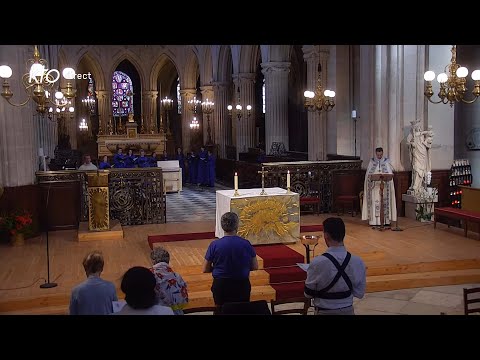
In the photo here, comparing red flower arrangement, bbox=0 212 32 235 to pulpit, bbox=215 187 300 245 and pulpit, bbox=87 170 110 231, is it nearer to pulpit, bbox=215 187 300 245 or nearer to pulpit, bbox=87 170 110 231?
pulpit, bbox=87 170 110 231

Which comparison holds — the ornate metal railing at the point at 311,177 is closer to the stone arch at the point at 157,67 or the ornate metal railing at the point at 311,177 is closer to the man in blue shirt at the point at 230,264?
the man in blue shirt at the point at 230,264

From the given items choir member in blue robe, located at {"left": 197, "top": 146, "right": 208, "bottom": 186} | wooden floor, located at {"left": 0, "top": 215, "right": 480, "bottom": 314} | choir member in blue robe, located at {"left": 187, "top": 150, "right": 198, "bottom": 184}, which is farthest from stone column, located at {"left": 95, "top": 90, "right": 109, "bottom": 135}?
wooden floor, located at {"left": 0, "top": 215, "right": 480, "bottom": 314}

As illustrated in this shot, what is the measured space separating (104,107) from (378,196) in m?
21.8

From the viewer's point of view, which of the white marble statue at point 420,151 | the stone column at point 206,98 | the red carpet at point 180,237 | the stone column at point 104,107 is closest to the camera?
the red carpet at point 180,237

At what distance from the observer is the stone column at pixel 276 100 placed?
66.4ft

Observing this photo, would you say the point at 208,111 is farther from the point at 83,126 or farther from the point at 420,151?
the point at 420,151

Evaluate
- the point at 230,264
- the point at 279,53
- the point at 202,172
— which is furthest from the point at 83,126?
the point at 230,264

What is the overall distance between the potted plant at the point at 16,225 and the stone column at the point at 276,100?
11.3 m

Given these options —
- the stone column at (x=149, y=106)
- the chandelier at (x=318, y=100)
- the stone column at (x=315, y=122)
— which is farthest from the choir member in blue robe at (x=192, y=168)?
the stone column at (x=149, y=106)

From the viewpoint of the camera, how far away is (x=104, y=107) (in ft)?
101

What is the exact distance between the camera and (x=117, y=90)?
33.2 m
